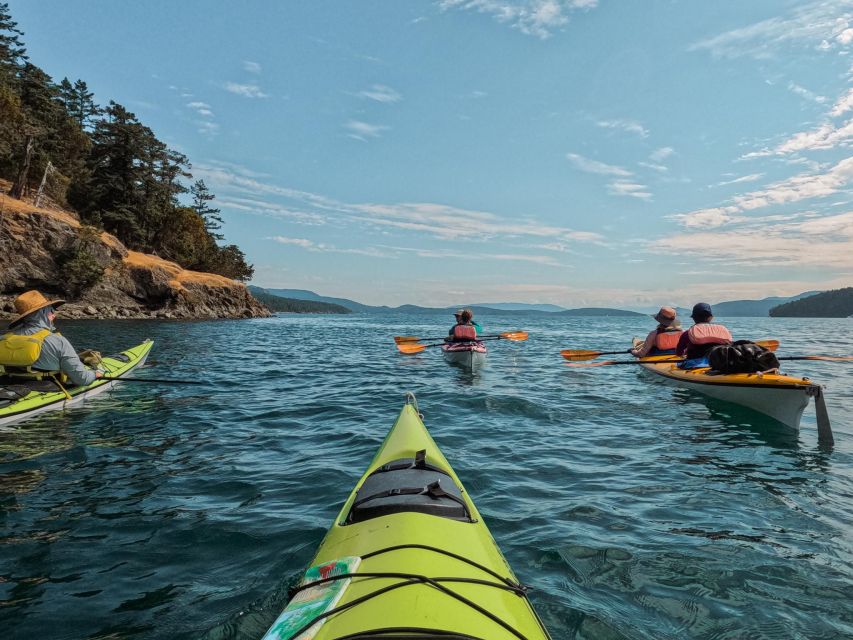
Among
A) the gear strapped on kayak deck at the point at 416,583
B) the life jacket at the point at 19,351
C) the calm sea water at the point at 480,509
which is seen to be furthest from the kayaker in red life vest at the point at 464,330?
the gear strapped on kayak deck at the point at 416,583

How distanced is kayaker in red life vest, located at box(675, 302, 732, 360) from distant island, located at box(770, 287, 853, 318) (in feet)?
456

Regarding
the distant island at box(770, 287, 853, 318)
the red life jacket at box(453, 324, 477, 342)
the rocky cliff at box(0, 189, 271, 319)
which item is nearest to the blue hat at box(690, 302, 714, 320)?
the red life jacket at box(453, 324, 477, 342)

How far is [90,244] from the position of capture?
39.1 metres

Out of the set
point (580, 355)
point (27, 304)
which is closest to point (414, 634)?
point (27, 304)

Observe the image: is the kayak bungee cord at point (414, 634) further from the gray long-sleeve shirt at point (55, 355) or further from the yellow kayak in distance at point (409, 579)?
the gray long-sleeve shirt at point (55, 355)

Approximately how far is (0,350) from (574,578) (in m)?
8.72

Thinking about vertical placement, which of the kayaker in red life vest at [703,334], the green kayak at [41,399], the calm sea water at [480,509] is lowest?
the calm sea water at [480,509]

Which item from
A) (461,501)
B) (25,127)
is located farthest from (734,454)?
(25,127)

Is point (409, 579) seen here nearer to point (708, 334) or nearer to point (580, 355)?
point (708, 334)

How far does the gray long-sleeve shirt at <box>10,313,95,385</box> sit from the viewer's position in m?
7.43

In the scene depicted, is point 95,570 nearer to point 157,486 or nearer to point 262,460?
point 157,486

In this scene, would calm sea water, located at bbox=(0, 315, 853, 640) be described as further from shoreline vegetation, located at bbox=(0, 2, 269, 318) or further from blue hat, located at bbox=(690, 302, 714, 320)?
shoreline vegetation, located at bbox=(0, 2, 269, 318)

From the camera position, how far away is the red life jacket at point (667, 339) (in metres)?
12.2

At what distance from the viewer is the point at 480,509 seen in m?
4.66
